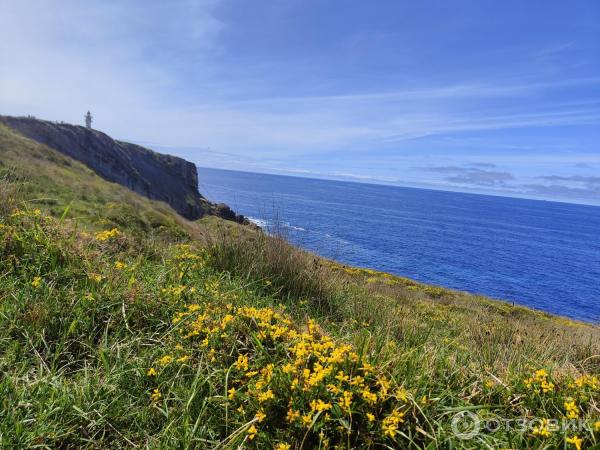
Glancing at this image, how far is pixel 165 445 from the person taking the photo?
238 cm

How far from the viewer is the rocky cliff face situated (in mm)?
36594

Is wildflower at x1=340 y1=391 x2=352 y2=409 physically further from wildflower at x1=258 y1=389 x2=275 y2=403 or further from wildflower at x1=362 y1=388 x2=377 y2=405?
wildflower at x1=258 y1=389 x2=275 y2=403

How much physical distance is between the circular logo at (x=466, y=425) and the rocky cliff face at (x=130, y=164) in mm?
40728

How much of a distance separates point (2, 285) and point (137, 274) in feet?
4.32

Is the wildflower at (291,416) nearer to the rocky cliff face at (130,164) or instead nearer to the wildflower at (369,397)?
the wildflower at (369,397)

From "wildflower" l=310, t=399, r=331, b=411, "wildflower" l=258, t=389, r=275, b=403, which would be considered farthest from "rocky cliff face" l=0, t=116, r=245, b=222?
"wildflower" l=310, t=399, r=331, b=411

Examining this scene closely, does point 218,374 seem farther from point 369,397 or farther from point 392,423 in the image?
point 392,423

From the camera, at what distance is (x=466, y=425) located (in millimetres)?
2422

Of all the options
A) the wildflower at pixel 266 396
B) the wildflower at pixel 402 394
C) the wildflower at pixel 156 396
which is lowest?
the wildflower at pixel 156 396

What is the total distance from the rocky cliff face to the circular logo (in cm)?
4073

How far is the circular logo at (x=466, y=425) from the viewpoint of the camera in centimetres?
231

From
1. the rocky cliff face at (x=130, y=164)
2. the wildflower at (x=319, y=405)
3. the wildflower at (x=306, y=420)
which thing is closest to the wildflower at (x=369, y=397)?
the wildflower at (x=319, y=405)

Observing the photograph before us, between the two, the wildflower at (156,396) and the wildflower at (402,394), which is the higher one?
the wildflower at (402,394)

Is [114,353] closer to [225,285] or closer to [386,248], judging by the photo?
[225,285]
